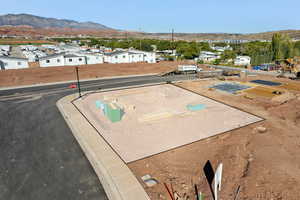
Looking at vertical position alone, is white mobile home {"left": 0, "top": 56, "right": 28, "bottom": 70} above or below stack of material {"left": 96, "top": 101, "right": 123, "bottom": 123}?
above

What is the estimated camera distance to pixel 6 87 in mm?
34906

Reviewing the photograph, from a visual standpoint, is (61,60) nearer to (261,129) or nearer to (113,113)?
(113,113)

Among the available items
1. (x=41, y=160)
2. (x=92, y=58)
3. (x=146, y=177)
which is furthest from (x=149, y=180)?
(x=92, y=58)

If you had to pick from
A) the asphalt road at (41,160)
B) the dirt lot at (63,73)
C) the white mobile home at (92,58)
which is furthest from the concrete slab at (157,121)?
the white mobile home at (92,58)

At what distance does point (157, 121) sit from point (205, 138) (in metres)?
5.88

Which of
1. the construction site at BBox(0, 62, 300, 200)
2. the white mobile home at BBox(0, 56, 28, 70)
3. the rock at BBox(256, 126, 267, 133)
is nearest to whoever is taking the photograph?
the construction site at BBox(0, 62, 300, 200)

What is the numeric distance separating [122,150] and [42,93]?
24106 mm

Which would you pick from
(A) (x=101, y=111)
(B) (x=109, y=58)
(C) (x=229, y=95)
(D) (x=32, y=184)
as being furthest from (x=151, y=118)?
(B) (x=109, y=58)

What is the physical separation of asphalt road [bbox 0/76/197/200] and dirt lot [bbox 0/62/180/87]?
17.6 meters

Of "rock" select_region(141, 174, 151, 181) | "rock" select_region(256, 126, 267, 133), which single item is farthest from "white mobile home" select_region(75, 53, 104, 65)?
"rock" select_region(141, 174, 151, 181)

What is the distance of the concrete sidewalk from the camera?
1030cm

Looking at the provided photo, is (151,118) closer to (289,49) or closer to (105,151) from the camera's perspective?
(105,151)

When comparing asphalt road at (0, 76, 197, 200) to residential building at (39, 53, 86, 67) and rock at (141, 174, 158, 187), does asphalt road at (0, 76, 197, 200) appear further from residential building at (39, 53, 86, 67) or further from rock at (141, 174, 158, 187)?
residential building at (39, 53, 86, 67)

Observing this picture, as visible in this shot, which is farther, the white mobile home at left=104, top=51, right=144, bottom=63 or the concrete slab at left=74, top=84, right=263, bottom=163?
the white mobile home at left=104, top=51, right=144, bottom=63
